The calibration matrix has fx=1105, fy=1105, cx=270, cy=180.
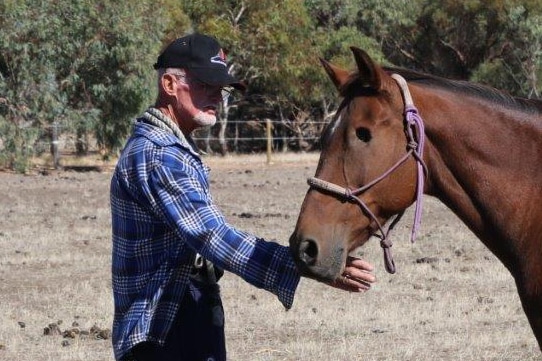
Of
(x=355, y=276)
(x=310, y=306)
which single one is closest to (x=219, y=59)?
(x=355, y=276)

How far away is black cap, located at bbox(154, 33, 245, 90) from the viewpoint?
4262mm

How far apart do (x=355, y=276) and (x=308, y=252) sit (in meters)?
0.21

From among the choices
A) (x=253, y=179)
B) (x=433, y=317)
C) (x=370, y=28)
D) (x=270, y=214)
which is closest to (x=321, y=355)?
(x=433, y=317)

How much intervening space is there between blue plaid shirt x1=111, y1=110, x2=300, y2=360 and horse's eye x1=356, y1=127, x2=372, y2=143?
1.75 feet

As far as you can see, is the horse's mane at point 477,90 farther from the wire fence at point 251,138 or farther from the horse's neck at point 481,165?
the wire fence at point 251,138

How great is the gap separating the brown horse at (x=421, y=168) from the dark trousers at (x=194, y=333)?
52 centimetres

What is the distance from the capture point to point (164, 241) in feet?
13.8

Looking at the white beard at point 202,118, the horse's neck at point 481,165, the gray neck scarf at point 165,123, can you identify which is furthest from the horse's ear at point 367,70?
the gray neck scarf at point 165,123

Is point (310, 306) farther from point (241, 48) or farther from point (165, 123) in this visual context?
point (241, 48)

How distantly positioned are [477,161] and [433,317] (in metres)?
5.02

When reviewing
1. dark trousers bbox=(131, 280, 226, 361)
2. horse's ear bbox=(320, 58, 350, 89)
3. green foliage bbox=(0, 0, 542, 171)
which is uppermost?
horse's ear bbox=(320, 58, 350, 89)

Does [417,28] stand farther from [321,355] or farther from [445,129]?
[445,129]

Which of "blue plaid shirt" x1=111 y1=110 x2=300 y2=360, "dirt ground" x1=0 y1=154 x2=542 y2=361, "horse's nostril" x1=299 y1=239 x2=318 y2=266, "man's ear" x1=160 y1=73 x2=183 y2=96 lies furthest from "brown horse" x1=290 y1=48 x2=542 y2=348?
"dirt ground" x1=0 y1=154 x2=542 y2=361

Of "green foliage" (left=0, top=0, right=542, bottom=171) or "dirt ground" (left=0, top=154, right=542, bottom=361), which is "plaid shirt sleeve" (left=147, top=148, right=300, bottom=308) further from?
"green foliage" (left=0, top=0, right=542, bottom=171)
